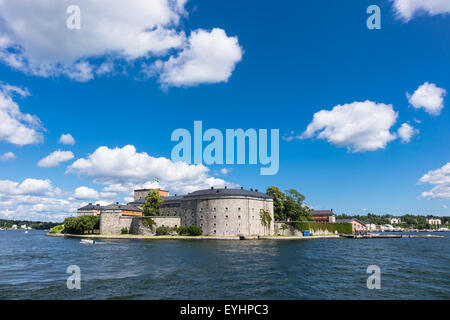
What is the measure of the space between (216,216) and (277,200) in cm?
1975

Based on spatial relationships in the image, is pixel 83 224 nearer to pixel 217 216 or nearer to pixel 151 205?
pixel 151 205

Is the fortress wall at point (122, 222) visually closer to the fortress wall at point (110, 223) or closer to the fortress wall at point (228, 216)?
the fortress wall at point (110, 223)

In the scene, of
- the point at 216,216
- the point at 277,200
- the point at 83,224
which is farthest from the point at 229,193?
the point at 83,224

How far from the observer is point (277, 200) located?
75750 millimetres

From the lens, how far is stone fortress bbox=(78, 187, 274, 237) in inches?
2480

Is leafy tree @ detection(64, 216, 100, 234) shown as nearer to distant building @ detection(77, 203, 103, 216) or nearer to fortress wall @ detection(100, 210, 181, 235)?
fortress wall @ detection(100, 210, 181, 235)

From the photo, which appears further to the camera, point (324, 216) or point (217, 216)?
point (324, 216)

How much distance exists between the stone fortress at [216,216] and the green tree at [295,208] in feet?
23.2

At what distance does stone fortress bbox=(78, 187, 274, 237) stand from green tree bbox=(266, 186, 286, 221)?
501 cm

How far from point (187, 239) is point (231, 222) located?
32.8ft

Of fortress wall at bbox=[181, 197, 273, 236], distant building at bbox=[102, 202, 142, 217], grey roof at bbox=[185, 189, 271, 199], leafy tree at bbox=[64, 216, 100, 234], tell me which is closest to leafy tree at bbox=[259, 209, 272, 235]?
fortress wall at bbox=[181, 197, 273, 236]

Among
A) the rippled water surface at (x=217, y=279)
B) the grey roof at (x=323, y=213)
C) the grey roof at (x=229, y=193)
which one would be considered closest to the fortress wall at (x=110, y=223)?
the grey roof at (x=229, y=193)

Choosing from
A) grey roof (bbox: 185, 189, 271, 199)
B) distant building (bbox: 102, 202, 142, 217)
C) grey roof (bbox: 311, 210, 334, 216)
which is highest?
grey roof (bbox: 185, 189, 271, 199)
